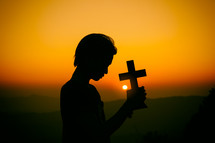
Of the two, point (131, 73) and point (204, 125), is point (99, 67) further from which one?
point (204, 125)

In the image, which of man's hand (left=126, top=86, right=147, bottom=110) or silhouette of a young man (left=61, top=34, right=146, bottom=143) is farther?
man's hand (left=126, top=86, right=147, bottom=110)

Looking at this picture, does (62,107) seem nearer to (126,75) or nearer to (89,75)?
(89,75)

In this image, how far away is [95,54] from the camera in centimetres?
223

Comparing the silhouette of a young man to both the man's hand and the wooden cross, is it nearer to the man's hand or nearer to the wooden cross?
the man's hand

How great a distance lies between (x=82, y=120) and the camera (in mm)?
1793

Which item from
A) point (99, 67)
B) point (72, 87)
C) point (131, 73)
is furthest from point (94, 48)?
point (131, 73)

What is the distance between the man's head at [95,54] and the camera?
87.6 inches

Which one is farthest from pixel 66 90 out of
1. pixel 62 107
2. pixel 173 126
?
pixel 173 126

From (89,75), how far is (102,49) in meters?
0.37

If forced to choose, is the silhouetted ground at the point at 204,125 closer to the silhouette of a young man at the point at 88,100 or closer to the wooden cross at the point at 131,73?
the wooden cross at the point at 131,73

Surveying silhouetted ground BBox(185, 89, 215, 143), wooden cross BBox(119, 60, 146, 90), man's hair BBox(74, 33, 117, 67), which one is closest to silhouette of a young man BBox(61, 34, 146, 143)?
man's hair BBox(74, 33, 117, 67)

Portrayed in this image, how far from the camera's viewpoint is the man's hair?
7.33ft

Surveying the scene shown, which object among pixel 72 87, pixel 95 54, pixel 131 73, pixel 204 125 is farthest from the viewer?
pixel 204 125

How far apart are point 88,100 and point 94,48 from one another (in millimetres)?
687
